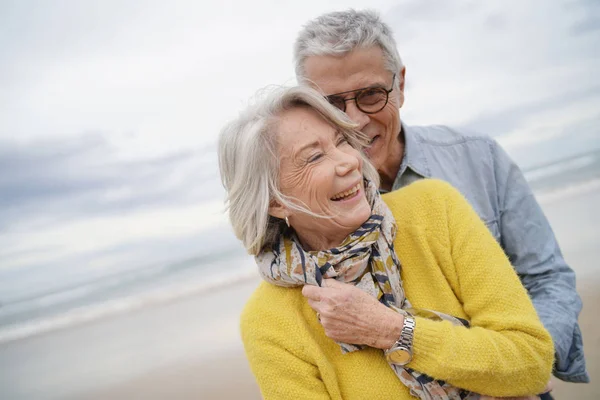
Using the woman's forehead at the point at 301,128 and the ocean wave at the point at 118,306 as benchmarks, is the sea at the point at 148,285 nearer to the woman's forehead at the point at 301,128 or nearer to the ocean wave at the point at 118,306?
the ocean wave at the point at 118,306

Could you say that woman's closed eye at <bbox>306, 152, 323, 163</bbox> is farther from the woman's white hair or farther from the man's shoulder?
the man's shoulder

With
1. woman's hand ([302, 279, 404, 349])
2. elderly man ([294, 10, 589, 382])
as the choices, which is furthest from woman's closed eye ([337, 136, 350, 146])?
woman's hand ([302, 279, 404, 349])

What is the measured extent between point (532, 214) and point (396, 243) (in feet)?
3.23

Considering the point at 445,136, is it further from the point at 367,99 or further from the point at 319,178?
the point at 319,178

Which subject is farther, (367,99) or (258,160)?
(367,99)

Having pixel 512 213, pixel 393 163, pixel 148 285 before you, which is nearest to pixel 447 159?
pixel 393 163

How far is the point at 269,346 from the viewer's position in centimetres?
191

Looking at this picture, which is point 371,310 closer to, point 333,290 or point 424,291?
point 333,290

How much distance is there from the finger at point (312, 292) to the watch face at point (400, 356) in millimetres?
336

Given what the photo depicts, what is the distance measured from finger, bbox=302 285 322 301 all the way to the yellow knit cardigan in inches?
5.4

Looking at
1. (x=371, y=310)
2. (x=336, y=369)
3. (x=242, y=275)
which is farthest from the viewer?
(x=242, y=275)

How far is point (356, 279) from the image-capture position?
1.93 metres

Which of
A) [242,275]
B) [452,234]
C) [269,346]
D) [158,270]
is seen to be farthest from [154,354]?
[158,270]

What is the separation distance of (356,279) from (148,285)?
37.5 feet
